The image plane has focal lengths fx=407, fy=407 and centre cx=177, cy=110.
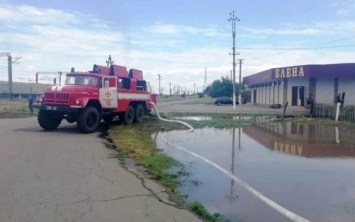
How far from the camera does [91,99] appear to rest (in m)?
16.8

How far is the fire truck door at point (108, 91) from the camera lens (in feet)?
57.5

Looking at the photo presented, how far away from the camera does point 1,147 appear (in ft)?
38.9

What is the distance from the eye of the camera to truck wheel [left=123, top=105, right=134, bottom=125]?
20.1m

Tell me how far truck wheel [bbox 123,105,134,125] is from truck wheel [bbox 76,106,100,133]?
307cm

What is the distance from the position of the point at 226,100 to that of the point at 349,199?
53.6m

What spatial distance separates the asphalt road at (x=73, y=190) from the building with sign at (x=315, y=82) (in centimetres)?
3292

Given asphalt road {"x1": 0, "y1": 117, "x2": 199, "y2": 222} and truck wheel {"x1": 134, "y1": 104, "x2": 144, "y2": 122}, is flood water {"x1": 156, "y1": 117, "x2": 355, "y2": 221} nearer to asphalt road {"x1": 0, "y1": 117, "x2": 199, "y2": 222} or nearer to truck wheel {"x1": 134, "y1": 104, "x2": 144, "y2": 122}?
asphalt road {"x1": 0, "y1": 117, "x2": 199, "y2": 222}

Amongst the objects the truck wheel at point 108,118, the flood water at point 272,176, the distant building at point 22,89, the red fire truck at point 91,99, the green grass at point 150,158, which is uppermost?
the distant building at point 22,89

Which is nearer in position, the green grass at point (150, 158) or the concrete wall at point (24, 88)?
the green grass at point (150, 158)

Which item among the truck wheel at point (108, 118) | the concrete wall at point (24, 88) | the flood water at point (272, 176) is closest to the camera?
the flood water at point (272, 176)

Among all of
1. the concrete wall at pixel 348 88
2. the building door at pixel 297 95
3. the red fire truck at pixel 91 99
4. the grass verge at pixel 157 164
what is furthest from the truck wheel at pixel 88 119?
the building door at pixel 297 95

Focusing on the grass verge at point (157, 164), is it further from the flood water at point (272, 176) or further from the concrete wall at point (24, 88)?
the concrete wall at point (24, 88)

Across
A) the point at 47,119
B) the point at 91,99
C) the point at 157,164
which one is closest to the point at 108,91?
the point at 91,99

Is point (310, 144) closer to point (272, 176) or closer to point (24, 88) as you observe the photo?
point (272, 176)
